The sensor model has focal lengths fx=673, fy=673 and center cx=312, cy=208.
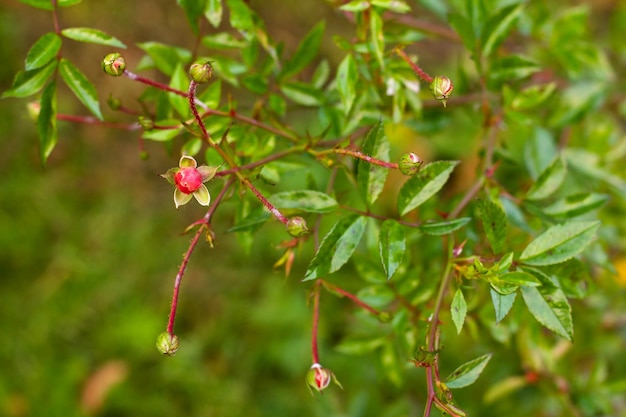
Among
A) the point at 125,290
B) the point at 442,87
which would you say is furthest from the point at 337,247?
the point at 125,290

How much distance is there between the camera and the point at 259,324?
2.88m

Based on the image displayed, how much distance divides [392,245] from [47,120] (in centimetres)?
67

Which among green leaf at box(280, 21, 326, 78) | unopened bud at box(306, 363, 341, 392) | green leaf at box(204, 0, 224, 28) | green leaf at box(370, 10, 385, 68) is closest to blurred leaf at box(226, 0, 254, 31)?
green leaf at box(204, 0, 224, 28)

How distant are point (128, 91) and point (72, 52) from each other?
33cm

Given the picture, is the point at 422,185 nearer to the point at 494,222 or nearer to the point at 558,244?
the point at 494,222

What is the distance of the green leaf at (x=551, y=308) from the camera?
44.9 inches

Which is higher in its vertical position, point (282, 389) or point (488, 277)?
point (488, 277)

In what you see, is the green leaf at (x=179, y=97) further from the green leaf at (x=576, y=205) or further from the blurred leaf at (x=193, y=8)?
the green leaf at (x=576, y=205)

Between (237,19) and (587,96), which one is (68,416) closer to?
(237,19)

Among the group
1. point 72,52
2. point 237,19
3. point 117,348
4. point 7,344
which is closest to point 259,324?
point 117,348

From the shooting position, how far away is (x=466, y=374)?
1.08 meters

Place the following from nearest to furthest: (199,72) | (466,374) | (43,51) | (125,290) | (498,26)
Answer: (199,72) → (466,374) → (43,51) → (498,26) → (125,290)

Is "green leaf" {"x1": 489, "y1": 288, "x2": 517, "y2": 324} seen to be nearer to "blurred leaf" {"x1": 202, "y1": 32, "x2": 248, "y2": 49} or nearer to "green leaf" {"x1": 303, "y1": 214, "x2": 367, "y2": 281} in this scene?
"green leaf" {"x1": 303, "y1": 214, "x2": 367, "y2": 281}

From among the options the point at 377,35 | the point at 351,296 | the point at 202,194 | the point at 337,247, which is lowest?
the point at 351,296
